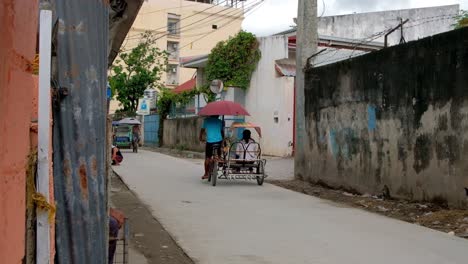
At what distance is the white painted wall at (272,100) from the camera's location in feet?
76.3

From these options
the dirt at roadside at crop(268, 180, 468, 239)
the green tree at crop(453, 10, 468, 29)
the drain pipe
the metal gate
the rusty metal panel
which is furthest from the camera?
the metal gate

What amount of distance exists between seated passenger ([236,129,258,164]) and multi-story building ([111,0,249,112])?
139 ft

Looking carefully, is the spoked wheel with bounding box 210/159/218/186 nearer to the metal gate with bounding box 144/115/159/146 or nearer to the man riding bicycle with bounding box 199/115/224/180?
the man riding bicycle with bounding box 199/115/224/180

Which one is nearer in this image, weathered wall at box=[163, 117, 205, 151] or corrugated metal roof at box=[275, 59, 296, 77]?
corrugated metal roof at box=[275, 59, 296, 77]

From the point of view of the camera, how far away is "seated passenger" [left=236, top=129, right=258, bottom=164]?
13.1 metres

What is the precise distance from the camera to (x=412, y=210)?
9.34 m

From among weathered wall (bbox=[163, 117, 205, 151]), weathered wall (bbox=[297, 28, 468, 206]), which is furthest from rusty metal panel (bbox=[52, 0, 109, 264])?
weathered wall (bbox=[163, 117, 205, 151])

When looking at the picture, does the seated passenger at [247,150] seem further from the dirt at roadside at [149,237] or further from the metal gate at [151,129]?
the metal gate at [151,129]

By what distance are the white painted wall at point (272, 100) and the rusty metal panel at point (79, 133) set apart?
19843 mm

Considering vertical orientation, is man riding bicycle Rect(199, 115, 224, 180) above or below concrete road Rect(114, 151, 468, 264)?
above

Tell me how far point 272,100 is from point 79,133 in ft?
69.6

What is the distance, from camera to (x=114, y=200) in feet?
34.8

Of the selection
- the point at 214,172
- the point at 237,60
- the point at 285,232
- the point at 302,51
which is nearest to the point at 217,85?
the point at 237,60

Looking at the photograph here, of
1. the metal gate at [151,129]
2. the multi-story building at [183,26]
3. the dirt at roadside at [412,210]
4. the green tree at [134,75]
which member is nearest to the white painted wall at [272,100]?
the dirt at roadside at [412,210]
